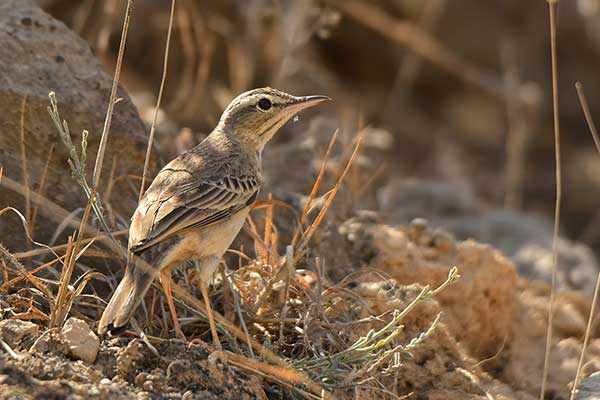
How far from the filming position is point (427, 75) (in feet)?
36.8

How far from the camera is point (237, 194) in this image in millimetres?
4371

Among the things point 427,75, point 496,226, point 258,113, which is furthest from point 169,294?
point 427,75

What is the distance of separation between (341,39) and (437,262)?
6103 millimetres

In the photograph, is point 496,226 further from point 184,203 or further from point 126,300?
point 126,300

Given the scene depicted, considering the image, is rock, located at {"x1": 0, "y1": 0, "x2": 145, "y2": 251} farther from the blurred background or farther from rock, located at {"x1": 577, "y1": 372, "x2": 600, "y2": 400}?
the blurred background

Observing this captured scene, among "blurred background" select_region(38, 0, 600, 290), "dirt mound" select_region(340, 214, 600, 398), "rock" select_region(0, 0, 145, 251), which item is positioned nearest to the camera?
"rock" select_region(0, 0, 145, 251)

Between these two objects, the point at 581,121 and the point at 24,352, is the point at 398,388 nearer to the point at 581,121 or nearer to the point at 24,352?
the point at 24,352

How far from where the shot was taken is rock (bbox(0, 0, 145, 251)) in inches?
182

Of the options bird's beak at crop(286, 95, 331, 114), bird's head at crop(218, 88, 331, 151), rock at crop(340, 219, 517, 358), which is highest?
bird's beak at crop(286, 95, 331, 114)

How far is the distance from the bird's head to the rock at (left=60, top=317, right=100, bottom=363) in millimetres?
1485

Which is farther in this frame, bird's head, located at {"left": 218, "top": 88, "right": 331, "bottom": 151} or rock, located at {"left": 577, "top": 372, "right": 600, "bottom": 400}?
bird's head, located at {"left": 218, "top": 88, "right": 331, "bottom": 151}

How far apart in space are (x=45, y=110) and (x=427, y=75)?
7108 mm

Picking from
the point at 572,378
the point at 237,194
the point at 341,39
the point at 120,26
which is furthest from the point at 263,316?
the point at 341,39

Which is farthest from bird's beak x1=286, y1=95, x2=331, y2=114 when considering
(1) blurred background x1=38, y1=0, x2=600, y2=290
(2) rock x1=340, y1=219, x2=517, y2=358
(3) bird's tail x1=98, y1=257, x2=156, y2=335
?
(1) blurred background x1=38, y1=0, x2=600, y2=290
